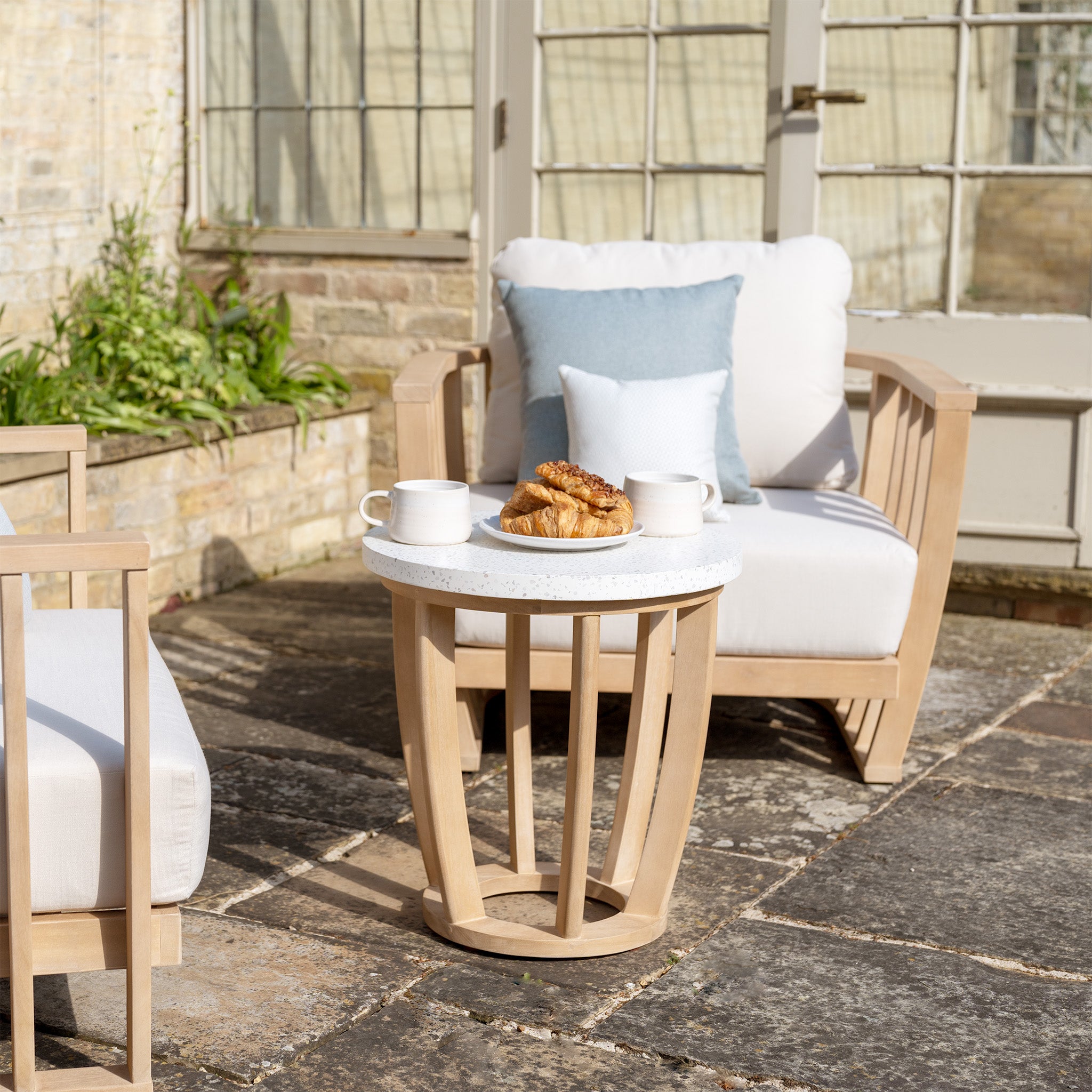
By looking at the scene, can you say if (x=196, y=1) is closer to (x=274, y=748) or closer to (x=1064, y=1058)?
(x=274, y=748)

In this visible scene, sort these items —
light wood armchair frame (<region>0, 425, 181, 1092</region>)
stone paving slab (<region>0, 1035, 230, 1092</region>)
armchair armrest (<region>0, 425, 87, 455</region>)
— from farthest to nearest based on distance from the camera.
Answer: armchair armrest (<region>0, 425, 87, 455</region>), stone paving slab (<region>0, 1035, 230, 1092</region>), light wood armchair frame (<region>0, 425, 181, 1092</region>)

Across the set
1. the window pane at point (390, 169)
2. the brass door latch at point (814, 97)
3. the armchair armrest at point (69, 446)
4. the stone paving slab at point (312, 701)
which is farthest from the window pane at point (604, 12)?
the armchair armrest at point (69, 446)

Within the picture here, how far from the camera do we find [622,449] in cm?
266

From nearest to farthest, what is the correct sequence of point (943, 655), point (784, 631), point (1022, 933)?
point (1022, 933) < point (784, 631) < point (943, 655)

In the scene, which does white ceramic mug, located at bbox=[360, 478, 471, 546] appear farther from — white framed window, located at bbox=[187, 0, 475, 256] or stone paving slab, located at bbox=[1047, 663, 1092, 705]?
white framed window, located at bbox=[187, 0, 475, 256]

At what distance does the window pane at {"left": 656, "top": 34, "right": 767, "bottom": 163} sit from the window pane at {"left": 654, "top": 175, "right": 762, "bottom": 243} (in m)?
0.09

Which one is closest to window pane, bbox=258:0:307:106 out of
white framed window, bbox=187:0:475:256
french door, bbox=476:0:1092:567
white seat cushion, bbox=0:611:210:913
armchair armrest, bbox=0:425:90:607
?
white framed window, bbox=187:0:475:256

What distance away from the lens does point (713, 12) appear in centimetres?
428

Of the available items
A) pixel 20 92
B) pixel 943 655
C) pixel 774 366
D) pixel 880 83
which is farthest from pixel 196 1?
pixel 943 655

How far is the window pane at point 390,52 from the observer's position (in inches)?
184

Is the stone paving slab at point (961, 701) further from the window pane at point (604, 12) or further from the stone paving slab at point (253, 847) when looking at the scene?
the window pane at point (604, 12)

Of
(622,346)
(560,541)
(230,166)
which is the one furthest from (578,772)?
(230,166)

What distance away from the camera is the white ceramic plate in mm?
1926

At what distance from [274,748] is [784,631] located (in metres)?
1.02
